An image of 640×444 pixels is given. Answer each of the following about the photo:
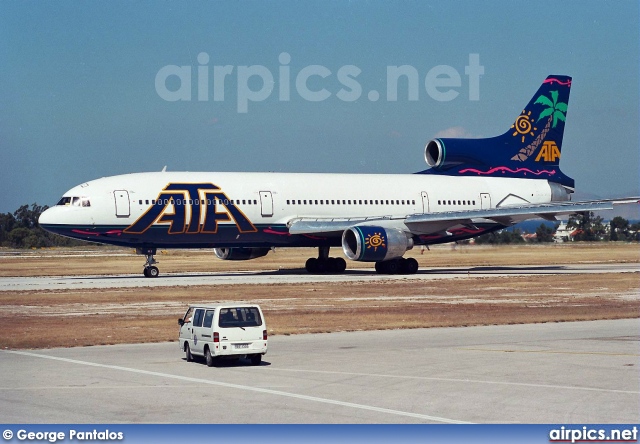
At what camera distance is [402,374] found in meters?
19.1

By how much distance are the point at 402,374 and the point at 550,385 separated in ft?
9.57

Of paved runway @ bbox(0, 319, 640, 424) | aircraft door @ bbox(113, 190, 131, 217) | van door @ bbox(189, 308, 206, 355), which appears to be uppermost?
aircraft door @ bbox(113, 190, 131, 217)

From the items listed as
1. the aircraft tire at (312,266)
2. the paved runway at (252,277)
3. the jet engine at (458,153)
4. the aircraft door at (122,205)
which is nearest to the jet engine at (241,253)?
the paved runway at (252,277)

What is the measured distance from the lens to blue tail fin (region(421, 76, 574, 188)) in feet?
206

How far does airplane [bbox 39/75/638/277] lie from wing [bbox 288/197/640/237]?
2.5 inches

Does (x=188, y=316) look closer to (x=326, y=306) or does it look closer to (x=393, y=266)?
(x=326, y=306)

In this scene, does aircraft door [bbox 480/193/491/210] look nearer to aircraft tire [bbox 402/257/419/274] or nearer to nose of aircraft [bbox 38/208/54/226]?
aircraft tire [bbox 402/257/419/274]

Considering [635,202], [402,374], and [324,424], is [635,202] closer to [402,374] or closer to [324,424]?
[402,374]

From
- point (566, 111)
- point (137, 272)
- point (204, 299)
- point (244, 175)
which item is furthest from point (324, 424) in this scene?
point (566, 111)

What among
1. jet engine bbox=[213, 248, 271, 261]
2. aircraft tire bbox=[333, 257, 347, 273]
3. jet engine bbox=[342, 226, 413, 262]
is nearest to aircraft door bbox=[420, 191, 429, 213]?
aircraft tire bbox=[333, 257, 347, 273]

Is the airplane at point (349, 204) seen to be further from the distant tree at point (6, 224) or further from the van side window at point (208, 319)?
the distant tree at point (6, 224)

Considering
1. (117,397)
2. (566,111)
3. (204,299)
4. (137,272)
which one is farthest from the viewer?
(566,111)

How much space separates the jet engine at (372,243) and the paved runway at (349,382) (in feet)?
80.9

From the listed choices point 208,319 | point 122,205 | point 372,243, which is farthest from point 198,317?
point 372,243
